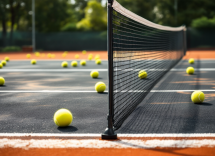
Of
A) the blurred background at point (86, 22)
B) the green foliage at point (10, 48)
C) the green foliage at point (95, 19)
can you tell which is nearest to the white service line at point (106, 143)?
the blurred background at point (86, 22)

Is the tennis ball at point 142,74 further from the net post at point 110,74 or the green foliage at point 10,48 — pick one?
the green foliage at point 10,48

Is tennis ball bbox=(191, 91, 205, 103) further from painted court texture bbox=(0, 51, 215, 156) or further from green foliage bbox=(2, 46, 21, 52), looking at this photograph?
green foliage bbox=(2, 46, 21, 52)

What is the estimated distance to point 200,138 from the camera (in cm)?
329

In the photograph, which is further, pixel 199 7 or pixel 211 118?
pixel 199 7

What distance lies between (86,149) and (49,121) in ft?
4.49

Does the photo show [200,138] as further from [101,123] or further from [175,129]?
[101,123]

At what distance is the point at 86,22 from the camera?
45406 mm

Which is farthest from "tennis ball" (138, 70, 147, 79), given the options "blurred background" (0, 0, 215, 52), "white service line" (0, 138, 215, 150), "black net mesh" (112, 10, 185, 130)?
"blurred background" (0, 0, 215, 52)

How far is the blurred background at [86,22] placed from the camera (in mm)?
35219

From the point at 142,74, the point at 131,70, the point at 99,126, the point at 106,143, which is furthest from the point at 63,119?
the point at 142,74

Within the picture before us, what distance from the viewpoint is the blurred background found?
3522 centimetres

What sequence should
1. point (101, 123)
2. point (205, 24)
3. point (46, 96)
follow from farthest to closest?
point (205, 24) → point (46, 96) → point (101, 123)

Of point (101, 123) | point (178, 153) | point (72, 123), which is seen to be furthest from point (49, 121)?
point (178, 153)

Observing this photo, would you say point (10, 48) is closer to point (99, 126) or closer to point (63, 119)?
point (63, 119)
